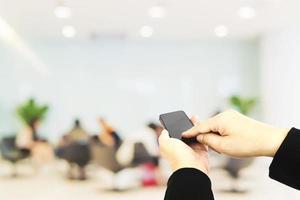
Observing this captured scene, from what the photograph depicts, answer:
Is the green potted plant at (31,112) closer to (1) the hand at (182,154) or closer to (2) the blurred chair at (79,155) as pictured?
(2) the blurred chair at (79,155)

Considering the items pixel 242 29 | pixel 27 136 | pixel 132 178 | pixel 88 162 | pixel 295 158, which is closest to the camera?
pixel 295 158

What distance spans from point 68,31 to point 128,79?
2461 mm

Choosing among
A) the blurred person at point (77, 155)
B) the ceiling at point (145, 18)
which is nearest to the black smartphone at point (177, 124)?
the ceiling at point (145, 18)

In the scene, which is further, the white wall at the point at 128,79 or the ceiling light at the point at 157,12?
the white wall at the point at 128,79

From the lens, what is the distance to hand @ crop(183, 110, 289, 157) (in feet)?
2.32

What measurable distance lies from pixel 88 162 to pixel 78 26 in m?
3.11

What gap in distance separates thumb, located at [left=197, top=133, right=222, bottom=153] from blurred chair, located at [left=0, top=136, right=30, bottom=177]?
8.08 meters

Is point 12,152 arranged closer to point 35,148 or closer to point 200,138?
point 35,148

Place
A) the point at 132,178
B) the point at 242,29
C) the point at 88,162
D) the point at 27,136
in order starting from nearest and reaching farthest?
the point at 132,178
the point at 88,162
the point at 27,136
the point at 242,29

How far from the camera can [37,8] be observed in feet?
24.5

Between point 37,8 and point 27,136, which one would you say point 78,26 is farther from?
point 27,136

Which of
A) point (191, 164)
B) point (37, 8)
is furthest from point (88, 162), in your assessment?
point (191, 164)

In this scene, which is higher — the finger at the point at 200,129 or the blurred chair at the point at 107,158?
the finger at the point at 200,129

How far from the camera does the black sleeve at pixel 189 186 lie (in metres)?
0.59
